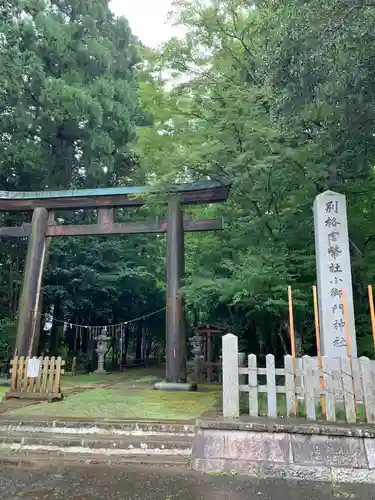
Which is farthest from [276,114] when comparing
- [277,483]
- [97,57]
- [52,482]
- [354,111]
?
[97,57]

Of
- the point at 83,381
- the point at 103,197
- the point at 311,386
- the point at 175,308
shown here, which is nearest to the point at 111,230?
the point at 103,197

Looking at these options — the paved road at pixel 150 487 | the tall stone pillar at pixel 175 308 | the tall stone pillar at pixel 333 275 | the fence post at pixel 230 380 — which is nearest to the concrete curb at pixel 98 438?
the paved road at pixel 150 487

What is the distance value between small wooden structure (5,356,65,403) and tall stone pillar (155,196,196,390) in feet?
9.72

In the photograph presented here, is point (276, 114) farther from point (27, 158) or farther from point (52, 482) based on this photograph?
point (27, 158)

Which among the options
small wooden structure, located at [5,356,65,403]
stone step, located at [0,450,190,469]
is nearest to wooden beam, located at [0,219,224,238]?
small wooden structure, located at [5,356,65,403]

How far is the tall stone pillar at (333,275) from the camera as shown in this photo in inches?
240

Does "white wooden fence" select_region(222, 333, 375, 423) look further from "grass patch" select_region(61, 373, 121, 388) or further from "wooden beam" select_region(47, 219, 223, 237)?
"grass patch" select_region(61, 373, 121, 388)

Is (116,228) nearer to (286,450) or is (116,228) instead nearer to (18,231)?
(18,231)

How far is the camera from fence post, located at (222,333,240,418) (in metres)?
4.82

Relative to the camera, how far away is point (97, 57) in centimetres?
1809

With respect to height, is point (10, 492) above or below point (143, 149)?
below

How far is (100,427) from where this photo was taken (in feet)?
18.2

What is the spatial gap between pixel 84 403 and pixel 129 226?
605cm

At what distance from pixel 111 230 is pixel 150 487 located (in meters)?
9.46
